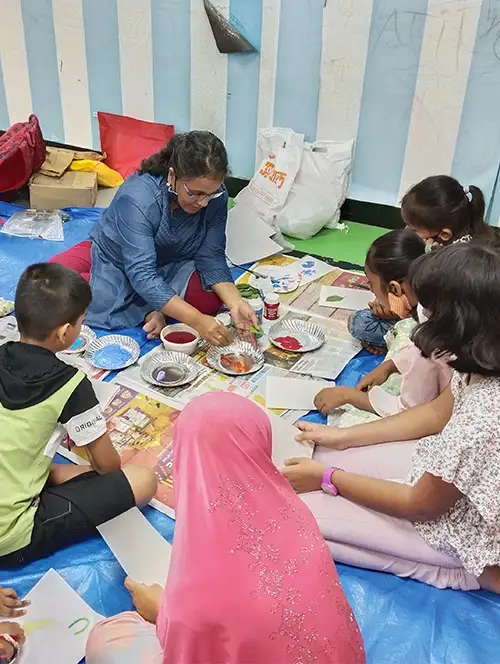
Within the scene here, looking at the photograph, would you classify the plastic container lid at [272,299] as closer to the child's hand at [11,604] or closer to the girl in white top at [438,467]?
the girl in white top at [438,467]

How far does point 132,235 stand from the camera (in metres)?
2.03

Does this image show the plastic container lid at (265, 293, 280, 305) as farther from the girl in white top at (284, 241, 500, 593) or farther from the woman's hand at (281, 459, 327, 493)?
the woman's hand at (281, 459, 327, 493)

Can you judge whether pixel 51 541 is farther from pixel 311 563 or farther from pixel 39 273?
pixel 311 563

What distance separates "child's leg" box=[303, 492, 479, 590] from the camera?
133cm

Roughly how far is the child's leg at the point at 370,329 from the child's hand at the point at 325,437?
0.57m

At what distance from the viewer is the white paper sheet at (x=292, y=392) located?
1.82m

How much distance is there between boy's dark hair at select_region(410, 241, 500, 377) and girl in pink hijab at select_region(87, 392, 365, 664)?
1.31ft

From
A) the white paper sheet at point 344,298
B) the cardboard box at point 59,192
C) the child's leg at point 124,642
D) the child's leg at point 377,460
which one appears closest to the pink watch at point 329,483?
the child's leg at point 377,460

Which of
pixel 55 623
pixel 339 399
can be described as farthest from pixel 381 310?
pixel 55 623

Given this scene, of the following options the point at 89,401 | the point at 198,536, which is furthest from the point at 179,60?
the point at 198,536

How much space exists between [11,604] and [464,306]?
101cm

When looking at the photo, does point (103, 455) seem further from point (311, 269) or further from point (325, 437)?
point (311, 269)

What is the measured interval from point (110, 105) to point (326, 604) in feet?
10.3

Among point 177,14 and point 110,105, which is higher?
point 177,14
